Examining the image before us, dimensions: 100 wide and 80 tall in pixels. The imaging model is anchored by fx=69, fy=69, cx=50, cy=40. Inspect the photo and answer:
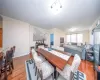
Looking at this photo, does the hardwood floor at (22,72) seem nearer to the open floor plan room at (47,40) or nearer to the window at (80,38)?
the open floor plan room at (47,40)

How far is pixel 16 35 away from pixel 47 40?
399cm

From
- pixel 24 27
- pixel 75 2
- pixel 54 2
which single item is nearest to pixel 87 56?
pixel 75 2

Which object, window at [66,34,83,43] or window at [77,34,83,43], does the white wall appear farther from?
window at [77,34,83,43]

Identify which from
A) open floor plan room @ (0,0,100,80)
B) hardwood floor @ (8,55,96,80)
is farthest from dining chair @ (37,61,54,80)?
hardwood floor @ (8,55,96,80)

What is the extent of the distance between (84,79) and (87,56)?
7.03ft

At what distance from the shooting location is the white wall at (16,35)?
4.07 meters

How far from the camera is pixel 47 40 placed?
8.13 meters

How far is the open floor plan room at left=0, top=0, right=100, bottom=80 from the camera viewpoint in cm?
182

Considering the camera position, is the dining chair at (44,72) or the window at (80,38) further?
the window at (80,38)

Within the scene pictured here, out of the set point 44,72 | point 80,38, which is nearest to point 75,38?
point 80,38

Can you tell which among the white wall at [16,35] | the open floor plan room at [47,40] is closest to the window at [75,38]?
the open floor plan room at [47,40]

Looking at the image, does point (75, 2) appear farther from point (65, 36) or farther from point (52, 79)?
point (65, 36)

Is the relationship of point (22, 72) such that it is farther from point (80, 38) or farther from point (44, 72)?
point (80, 38)

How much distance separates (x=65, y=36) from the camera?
941 centimetres
